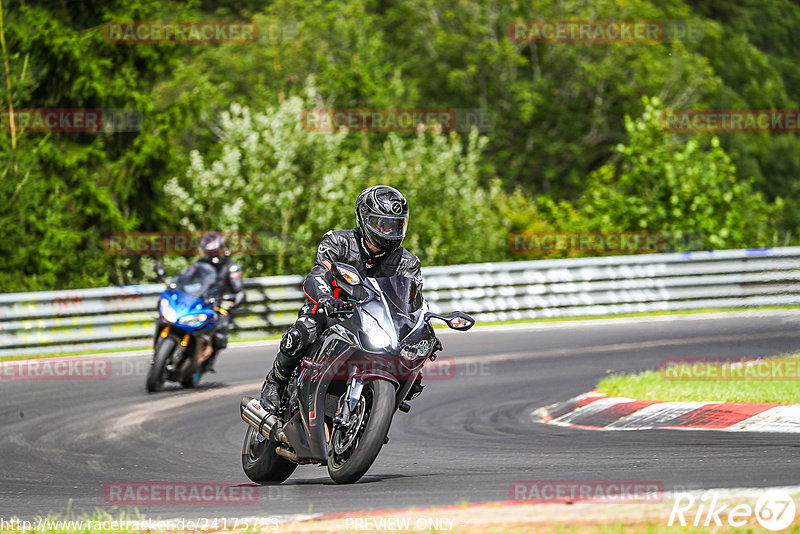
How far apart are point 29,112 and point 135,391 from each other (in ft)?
38.6

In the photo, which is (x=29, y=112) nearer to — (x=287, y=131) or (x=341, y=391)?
(x=287, y=131)

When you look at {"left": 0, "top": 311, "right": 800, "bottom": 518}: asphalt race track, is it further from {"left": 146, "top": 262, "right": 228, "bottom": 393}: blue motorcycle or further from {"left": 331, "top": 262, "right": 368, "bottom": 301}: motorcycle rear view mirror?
{"left": 331, "top": 262, "right": 368, "bottom": 301}: motorcycle rear view mirror

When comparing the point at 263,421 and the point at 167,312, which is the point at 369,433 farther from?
the point at 167,312

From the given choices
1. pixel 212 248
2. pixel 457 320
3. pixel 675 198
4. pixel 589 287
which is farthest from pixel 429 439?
pixel 675 198

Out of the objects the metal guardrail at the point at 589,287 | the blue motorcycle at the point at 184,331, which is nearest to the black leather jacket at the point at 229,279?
the blue motorcycle at the point at 184,331

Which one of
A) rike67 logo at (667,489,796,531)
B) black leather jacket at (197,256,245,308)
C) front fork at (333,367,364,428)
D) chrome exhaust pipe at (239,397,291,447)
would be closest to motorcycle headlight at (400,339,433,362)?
front fork at (333,367,364,428)

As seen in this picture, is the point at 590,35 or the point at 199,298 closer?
the point at 199,298

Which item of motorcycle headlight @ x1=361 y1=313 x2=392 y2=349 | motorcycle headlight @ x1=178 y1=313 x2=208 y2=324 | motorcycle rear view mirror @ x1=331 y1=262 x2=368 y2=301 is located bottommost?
motorcycle headlight @ x1=178 y1=313 x2=208 y2=324

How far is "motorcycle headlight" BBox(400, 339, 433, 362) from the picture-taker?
6672 mm

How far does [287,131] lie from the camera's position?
83.5 ft

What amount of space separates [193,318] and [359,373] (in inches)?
273

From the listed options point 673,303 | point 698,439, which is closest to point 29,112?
point 673,303

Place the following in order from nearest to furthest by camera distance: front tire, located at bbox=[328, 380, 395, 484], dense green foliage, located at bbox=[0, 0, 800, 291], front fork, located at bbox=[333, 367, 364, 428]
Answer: front tire, located at bbox=[328, 380, 395, 484]
front fork, located at bbox=[333, 367, 364, 428]
dense green foliage, located at bbox=[0, 0, 800, 291]

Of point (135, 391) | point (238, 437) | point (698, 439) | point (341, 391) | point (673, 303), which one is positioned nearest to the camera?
point (341, 391)
